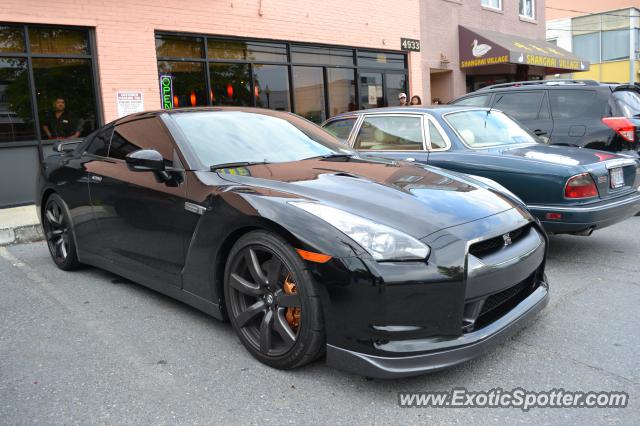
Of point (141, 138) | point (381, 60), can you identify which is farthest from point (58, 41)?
point (381, 60)

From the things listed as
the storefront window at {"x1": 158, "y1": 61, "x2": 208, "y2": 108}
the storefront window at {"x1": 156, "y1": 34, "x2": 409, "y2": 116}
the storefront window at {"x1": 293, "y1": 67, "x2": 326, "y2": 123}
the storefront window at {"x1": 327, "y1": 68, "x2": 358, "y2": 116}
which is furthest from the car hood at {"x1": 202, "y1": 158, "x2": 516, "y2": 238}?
the storefront window at {"x1": 327, "y1": 68, "x2": 358, "y2": 116}

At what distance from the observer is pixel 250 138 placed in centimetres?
398

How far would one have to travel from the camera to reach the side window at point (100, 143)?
15.4 ft

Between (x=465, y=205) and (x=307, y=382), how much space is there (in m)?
1.30

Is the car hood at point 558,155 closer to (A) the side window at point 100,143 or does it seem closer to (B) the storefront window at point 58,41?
(A) the side window at point 100,143

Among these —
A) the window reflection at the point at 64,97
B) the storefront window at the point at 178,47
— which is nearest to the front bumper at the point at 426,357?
the window reflection at the point at 64,97

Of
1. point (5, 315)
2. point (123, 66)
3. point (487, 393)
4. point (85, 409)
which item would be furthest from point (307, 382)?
point (123, 66)

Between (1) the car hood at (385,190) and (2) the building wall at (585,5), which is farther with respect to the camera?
(2) the building wall at (585,5)

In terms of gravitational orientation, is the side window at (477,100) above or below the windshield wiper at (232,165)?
above

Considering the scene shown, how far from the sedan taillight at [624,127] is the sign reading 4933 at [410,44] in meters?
8.76

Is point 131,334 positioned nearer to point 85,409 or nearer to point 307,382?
point 85,409

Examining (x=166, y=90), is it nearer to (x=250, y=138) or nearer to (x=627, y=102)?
(x=250, y=138)

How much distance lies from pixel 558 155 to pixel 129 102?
7240mm

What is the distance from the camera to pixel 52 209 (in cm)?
530
